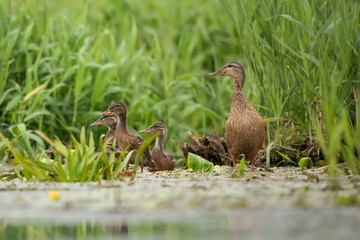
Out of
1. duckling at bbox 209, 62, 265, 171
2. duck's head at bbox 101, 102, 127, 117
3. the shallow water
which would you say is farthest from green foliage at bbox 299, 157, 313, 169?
duck's head at bbox 101, 102, 127, 117

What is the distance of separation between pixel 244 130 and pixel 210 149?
3.30 feet

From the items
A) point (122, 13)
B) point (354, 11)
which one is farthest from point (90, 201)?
point (122, 13)

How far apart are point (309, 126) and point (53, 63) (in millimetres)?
3723

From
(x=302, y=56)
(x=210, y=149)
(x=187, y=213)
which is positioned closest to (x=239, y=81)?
(x=210, y=149)

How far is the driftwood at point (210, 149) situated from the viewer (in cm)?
683

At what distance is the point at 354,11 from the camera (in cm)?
544

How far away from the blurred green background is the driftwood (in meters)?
0.50

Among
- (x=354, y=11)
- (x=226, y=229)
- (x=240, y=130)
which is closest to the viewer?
(x=226, y=229)

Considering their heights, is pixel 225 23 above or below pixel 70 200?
above

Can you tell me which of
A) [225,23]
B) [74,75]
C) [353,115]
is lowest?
[353,115]

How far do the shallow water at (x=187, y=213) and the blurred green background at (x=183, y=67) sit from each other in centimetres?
61

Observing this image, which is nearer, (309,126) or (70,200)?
(70,200)

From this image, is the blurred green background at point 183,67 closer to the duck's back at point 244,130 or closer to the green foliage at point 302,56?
the green foliage at point 302,56

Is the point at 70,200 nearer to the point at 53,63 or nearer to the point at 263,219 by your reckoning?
the point at 263,219
